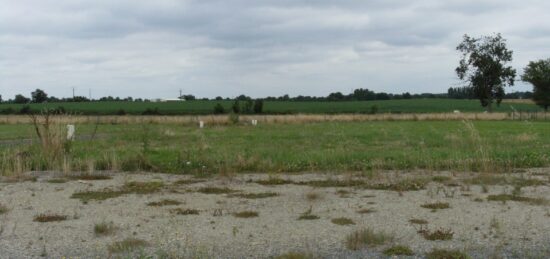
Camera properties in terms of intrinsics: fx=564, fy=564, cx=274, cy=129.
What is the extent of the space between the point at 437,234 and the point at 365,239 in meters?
1.02

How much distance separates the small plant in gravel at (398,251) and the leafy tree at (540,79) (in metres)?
84.9

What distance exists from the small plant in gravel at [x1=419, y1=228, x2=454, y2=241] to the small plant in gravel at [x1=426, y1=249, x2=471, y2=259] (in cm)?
72

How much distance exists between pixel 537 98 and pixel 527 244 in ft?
281

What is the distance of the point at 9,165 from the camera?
553 inches

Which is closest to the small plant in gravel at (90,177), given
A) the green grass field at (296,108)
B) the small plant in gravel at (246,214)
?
the small plant in gravel at (246,214)

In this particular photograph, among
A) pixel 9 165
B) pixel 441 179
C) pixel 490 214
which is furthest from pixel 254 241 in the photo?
pixel 9 165

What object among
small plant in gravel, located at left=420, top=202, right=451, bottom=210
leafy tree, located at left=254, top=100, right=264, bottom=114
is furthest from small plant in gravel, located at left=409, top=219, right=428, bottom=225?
leafy tree, located at left=254, top=100, right=264, bottom=114

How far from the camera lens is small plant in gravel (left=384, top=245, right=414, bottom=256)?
6.62 metres

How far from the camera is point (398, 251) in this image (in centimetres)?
668

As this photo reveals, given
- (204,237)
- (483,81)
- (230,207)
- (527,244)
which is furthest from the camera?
(483,81)

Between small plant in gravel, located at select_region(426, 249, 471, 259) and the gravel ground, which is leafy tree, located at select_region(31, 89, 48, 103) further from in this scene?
small plant in gravel, located at select_region(426, 249, 471, 259)

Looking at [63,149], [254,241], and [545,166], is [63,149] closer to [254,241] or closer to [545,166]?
[254,241]

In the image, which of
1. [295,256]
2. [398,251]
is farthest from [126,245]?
[398,251]

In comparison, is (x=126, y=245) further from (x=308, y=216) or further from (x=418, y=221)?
(x=418, y=221)
